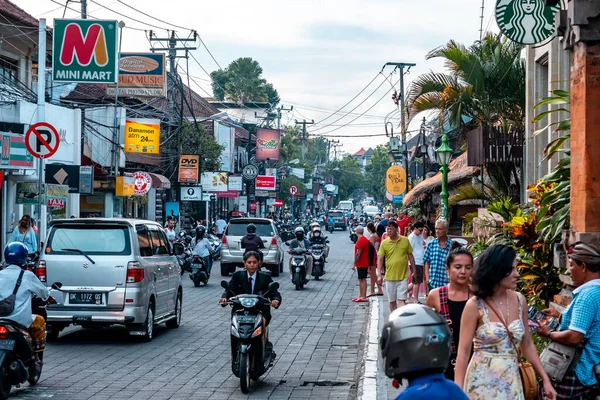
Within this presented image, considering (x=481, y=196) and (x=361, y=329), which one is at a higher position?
(x=481, y=196)

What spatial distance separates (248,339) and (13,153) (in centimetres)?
1718

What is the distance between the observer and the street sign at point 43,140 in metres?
17.3

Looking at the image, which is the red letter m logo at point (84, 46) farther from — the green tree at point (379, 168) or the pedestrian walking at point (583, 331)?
the green tree at point (379, 168)

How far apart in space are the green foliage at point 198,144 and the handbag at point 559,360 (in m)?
43.0

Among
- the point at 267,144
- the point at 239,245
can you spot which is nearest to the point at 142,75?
the point at 239,245

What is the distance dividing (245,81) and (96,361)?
92.1 metres

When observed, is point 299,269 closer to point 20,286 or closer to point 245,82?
point 20,286

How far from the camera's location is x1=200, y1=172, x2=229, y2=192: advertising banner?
177ft

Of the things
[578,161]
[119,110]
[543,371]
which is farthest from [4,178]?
[543,371]

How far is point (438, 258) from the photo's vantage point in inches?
504

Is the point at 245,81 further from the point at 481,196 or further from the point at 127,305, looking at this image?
the point at 127,305

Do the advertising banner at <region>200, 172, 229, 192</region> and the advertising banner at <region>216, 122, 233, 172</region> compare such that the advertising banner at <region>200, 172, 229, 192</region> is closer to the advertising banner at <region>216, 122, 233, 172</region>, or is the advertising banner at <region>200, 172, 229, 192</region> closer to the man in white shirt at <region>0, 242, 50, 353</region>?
the advertising banner at <region>216, 122, 233, 172</region>

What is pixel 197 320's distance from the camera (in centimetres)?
1758

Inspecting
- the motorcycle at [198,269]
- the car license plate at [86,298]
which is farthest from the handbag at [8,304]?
the motorcycle at [198,269]
